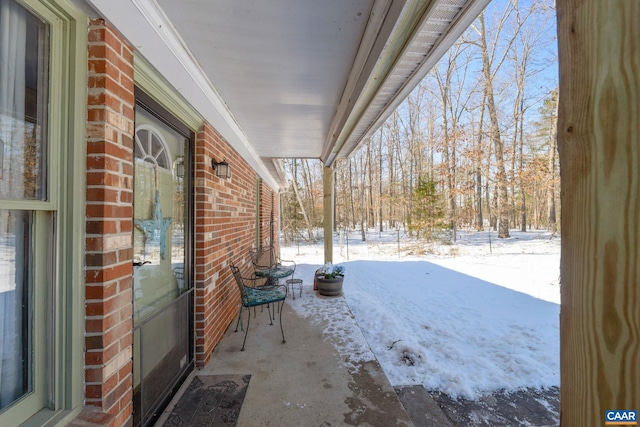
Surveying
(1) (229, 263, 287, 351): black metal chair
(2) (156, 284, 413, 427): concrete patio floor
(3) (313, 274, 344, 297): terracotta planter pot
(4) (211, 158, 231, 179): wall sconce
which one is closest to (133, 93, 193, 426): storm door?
(2) (156, 284, 413, 427): concrete patio floor

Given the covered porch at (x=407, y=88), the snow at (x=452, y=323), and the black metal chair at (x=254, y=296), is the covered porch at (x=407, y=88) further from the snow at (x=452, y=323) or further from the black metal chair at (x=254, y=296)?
the snow at (x=452, y=323)

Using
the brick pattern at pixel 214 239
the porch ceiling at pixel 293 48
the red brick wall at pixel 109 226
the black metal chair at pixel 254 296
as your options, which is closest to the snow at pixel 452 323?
the black metal chair at pixel 254 296

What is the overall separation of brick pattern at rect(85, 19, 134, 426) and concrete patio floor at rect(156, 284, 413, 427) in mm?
894

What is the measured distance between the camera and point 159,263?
2.04m

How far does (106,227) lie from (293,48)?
1604 millimetres

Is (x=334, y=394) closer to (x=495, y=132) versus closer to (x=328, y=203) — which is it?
(x=328, y=203)

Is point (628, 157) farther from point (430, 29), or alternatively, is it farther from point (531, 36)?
point (531, 36)

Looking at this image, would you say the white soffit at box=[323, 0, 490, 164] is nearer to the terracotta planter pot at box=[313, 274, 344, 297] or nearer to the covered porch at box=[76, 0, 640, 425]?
the covered porch at box=[76, 0, 640, 425]

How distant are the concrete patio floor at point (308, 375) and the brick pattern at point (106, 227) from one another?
894 millimetres

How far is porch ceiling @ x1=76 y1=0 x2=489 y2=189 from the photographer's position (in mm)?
1460

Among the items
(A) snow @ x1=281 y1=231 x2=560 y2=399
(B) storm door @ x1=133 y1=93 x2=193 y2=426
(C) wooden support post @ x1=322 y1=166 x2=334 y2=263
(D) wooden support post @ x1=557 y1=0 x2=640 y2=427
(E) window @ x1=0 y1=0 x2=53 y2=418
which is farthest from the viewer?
(C) wooden support post @ x1=322 y1=166 x2=334 y2=263

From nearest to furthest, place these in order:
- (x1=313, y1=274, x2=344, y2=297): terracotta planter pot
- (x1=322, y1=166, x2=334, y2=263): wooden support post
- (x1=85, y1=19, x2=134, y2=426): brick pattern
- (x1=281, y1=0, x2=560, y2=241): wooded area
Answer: (x1=85, y1=19, x2=134, y2=426): brick pattern, (x1=313, y1=274, x2=344, y2=297): terracotta planter pot, (x1=322, y1=166, x2=334, y2=263): wooden support post, (x1=281, y1=0, x2=560, y2=241): wooded area

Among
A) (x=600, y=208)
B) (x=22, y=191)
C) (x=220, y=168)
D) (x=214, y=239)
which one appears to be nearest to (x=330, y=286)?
(x=214, y=239)

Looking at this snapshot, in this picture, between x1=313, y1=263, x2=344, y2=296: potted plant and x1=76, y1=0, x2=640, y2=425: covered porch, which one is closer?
x1=76, y1=0, x2=640, y2=425: covered porch
